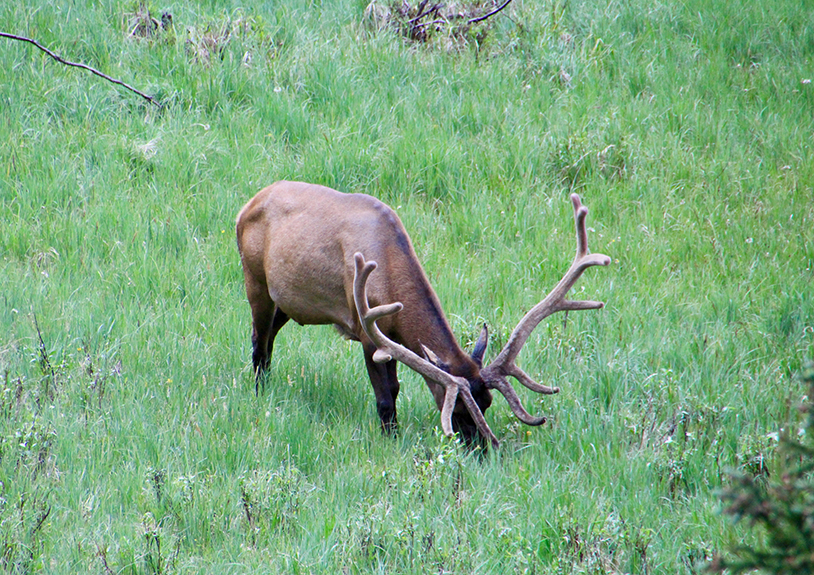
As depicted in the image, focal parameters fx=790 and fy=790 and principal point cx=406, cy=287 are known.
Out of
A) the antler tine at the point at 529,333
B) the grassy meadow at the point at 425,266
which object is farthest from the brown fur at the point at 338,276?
the grassy meadow at the point at 425,266

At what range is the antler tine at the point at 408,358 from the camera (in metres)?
4.51

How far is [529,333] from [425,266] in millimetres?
2393

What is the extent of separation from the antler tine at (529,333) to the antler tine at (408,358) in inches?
7.7

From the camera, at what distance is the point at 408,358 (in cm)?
473

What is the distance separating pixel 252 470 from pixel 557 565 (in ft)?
6.05

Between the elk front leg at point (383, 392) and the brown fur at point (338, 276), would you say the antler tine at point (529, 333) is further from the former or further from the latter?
the elk front leg at point (383, 392)

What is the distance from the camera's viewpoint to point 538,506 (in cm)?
415

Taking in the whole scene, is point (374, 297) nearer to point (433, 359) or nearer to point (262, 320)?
point (433, 359)

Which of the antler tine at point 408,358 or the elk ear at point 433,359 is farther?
the elk ear at point 433,359


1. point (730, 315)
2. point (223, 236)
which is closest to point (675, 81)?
point (730, 315)

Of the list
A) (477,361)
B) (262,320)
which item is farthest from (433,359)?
(262,320)

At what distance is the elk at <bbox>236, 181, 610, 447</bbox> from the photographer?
4.72m

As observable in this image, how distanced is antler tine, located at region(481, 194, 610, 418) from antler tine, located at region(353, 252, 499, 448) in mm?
195

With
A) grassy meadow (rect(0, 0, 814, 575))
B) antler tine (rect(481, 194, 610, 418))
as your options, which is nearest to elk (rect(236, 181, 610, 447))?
antler tine (rect(481, 194, 610, 418))
